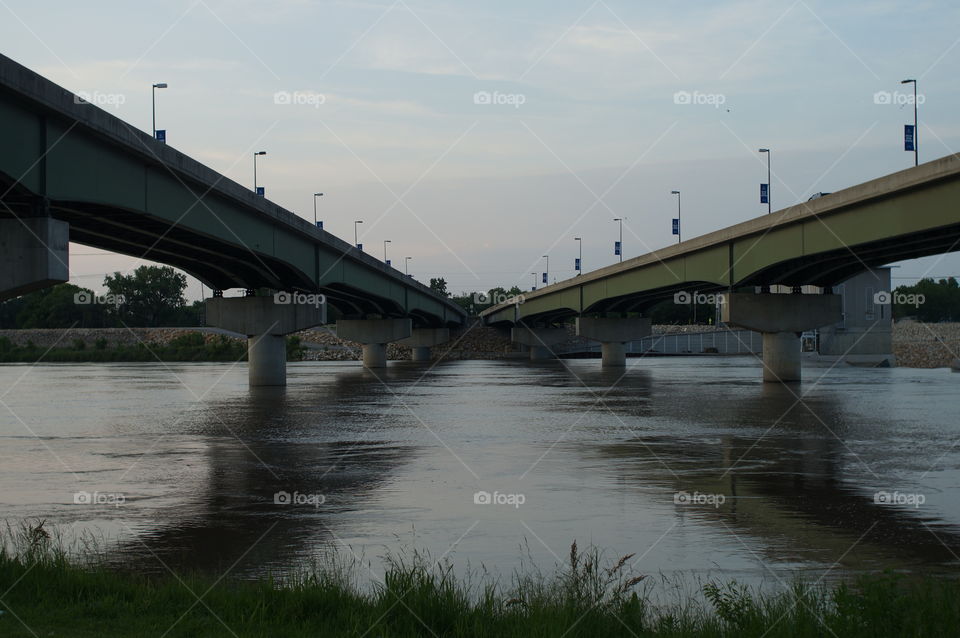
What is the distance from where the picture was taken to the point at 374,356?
96.1 metres

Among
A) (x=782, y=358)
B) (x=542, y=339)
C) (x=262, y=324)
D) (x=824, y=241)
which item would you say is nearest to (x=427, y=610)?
(x=824, y=241)

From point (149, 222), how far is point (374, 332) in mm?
60864

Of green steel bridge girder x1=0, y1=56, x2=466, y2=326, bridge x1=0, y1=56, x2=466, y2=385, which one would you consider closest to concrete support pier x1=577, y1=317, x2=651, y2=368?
bridge x1=0, y1=56, x2=466, y2=385

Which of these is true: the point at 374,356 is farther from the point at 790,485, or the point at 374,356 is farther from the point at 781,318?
the point at 790,485

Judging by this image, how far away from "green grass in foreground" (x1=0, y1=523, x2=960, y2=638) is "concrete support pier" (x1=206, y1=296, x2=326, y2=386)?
46266 millimetres

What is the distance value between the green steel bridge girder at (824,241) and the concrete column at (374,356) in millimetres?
24061

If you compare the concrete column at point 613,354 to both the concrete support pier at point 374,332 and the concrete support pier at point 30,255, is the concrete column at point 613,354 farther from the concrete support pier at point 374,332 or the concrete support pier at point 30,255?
the concrete support pier at point 30,255

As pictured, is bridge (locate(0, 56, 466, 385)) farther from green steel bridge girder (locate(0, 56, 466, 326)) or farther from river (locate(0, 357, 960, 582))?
river (locate(0, 357, 960, 582))

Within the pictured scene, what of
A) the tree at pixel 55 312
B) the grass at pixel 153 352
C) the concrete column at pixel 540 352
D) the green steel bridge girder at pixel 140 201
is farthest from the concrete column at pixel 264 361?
the tree at pixel 55 312

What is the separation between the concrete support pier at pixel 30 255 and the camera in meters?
23.1

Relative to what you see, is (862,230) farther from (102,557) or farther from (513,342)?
(513,342)

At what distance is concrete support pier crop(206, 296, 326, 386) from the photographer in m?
56.4

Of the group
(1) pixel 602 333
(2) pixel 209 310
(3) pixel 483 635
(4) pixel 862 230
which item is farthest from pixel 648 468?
(1) pixel 602 333

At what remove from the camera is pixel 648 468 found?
21.8 meters
